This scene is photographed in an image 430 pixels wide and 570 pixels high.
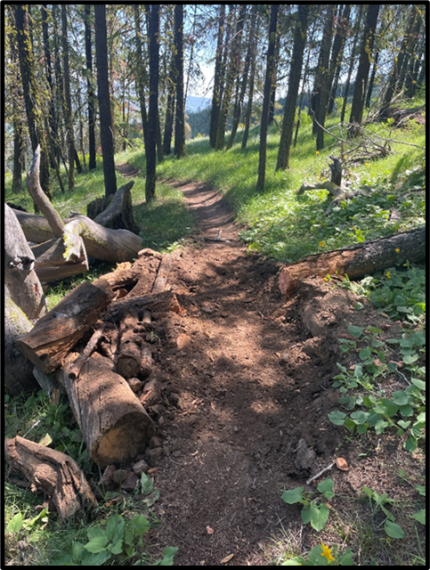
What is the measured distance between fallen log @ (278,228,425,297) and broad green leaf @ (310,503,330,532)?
302 centimetres

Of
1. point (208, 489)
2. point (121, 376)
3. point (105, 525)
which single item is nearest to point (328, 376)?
point (208, 489)

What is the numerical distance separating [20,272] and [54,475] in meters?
2.70

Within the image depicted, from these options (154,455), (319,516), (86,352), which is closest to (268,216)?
(86,352)

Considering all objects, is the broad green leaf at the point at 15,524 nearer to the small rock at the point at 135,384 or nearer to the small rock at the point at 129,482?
the small rock at the point at 129,482

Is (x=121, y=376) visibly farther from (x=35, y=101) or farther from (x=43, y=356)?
(x=35, y=101)

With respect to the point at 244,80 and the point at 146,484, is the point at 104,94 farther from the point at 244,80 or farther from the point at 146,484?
the point at 244,80

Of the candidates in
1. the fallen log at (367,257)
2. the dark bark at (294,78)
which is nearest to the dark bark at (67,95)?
the dark bark at (294,78)

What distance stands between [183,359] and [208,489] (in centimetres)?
154

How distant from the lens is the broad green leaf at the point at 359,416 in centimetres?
282

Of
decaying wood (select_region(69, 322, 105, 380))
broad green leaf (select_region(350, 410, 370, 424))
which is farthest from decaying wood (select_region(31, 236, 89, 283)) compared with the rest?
broad green leaf (select_region(350, 410, 370, 424))

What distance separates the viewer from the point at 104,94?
9.60 meters

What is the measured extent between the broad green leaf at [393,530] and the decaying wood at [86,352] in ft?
9.30

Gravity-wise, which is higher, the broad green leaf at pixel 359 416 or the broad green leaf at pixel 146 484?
the broad green leaf at pixel 359 416

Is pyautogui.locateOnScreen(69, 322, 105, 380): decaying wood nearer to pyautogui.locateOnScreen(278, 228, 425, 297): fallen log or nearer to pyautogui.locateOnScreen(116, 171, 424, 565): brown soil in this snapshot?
pyautogui.locateOnScreen(116, 171, 424, 565): brown soil
